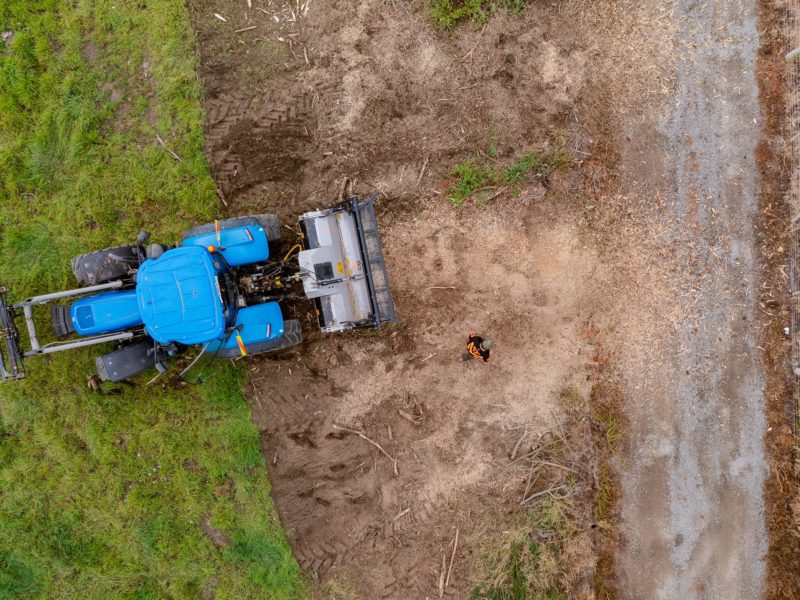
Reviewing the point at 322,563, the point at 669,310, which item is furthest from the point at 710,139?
the point at 322,563

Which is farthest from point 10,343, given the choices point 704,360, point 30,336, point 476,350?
point 704,360

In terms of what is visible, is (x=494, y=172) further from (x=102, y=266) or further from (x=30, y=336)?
(x=30, y=336)

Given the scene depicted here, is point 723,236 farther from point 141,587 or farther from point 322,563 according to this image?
point 141,587

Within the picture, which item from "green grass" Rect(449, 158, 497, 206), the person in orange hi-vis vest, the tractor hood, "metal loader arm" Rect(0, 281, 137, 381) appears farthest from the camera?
"green grass" Rect(449, 158, 497, 206)

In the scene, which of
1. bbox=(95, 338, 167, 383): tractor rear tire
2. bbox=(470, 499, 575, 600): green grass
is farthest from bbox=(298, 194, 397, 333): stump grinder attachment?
bbox=(470, 499, 575, 600): green grass

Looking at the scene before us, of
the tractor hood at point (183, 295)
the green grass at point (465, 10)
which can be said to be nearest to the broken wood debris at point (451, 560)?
the tractor hood at point (183, 295)

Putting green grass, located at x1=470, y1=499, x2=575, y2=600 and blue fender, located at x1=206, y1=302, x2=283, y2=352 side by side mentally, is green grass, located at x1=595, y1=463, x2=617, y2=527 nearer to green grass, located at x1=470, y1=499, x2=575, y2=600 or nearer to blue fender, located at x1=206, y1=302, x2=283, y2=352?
green grass, located at x1=470, y1=499, x2=575, y2=600
